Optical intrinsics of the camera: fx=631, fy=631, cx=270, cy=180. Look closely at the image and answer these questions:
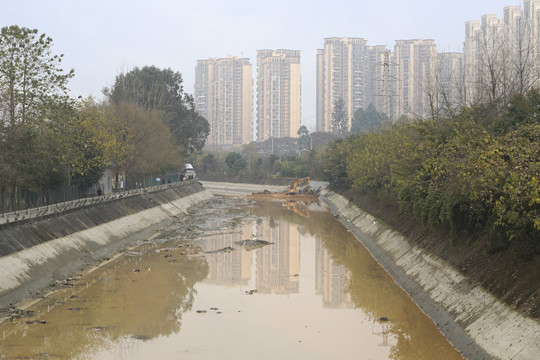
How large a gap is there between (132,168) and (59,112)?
94.7 feet

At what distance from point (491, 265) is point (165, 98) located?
91.2 m

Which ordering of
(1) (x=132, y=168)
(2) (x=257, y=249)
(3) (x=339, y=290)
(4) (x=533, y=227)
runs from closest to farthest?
(4) (x=533, y=227) → (3) (x=339, y=290) → (2) (x=257, y=249) → (1) (x=132, y=168)

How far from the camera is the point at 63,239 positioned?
41.1 meters

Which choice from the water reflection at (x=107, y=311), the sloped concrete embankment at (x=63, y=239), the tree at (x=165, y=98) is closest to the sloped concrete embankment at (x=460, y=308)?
the water reflection at (x=107, y=311)

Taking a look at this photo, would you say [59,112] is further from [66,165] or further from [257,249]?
[257,249]

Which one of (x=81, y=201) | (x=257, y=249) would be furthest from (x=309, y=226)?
(x=81, y=201)

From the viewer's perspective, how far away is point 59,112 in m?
45.8

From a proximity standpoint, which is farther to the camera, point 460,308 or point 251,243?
point 251,243

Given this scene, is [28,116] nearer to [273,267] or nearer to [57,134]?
[57,134]

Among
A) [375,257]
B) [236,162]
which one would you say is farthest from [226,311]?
[236,162]

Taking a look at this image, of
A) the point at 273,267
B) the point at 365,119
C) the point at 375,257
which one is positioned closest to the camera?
the point at 273,267

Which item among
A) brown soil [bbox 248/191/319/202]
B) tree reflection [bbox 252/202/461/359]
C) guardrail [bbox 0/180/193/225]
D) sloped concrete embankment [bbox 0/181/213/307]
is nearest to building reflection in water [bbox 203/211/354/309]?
tree reflection [bbox 252/202/461/359]

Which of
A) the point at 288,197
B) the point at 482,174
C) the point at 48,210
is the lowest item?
the point at 288,197

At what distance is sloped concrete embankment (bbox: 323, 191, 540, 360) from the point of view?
19953mm
